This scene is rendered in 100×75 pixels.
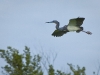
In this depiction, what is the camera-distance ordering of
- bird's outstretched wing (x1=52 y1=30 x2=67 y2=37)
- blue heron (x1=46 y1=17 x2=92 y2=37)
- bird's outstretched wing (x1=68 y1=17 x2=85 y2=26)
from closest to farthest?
bird's outstretched wing (x1=68 y1=17 x2=85 y2=26), blue heron (x1=46 y1=17 x2=92 y2=37), bird's outstretched wing (x1=52 y1=30 x2=67 y2=37)

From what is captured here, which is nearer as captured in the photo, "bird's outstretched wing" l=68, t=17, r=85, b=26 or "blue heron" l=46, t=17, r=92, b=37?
"bird's outstretched wing" l=68, t=17, r=85, b=26

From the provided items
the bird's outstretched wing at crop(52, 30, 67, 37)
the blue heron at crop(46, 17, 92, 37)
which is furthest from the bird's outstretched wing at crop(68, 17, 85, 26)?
the bird's outstretched wing at crop(52, 30, 67, 37)

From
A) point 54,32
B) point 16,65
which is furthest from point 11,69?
point 54,32

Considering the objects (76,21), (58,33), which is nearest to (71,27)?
(76,21)

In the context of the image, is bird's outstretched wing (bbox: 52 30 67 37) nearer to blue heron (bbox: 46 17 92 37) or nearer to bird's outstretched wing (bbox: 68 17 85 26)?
blue heron (bbox: 46 17 92 37)

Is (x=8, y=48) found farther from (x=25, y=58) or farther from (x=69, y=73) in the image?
(x=69, y=73)

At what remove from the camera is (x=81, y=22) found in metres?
22.4

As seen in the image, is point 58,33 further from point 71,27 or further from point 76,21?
point 76,21

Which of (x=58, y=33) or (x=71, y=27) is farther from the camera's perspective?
(x=58, y=33)

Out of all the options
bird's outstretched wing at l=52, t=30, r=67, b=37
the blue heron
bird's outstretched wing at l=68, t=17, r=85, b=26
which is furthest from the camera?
bird's outstretched wing at l=52, t=30, r=67, b=37

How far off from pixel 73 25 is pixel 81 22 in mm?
401

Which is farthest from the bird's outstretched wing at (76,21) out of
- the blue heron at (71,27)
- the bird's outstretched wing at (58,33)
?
the bird's outstretched wing at (58,33)

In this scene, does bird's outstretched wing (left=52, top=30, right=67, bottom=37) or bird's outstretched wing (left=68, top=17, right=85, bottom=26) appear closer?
bird's outstretched wing (left=68, top=17, right=85, bottom=26)

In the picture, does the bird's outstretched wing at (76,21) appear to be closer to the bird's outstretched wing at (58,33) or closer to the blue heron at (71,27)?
the blue heron at (71,27)
